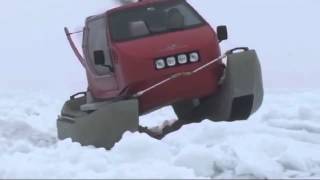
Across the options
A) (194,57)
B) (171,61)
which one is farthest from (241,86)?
(171,61)

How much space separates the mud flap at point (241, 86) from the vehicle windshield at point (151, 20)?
2.53 feet

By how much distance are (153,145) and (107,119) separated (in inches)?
73.1

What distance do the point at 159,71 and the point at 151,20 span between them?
90cm

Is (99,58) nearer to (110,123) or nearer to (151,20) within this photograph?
(151,20)

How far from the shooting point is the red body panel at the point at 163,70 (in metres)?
10.0

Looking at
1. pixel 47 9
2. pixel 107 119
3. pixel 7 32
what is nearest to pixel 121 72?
pixel 107 119

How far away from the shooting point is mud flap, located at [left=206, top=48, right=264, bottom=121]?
33.6 ft

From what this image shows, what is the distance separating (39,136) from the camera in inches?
464

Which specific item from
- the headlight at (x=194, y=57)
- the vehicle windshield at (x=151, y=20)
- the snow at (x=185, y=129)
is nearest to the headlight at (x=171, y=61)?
the headlight at (x=194, y=57)

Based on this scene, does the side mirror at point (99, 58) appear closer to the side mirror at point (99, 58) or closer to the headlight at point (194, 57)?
the side mirror at point (99, 58)

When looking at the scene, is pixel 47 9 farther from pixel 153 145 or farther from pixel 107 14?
pixel 153 145

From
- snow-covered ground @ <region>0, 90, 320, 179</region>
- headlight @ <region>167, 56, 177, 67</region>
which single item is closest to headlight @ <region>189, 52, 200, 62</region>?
headlight @ <region>167, 56, 177, 67</region>

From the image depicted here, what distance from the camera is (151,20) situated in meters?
10.6

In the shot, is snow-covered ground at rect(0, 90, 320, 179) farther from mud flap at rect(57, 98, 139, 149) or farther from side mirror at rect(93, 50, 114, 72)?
side mirror at rect(93, 50, 114, 72)
